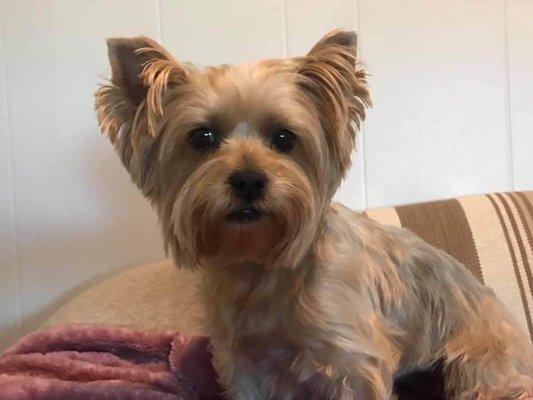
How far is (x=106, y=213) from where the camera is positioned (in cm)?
169

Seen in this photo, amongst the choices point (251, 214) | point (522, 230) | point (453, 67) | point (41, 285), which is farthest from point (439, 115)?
point (41, 285)

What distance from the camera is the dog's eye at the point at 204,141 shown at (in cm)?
107

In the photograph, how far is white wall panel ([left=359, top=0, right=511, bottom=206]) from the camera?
169 cm

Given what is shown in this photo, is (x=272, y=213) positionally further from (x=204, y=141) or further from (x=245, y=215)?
(x=204, y=141)

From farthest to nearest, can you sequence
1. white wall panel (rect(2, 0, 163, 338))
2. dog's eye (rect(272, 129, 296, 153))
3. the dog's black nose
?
white wall panel (rect(2, 0, 163, 338))
dog's eye (rect(272, 129, 296, 153))
the dog's black nose

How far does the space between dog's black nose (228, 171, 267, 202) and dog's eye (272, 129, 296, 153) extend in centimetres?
11

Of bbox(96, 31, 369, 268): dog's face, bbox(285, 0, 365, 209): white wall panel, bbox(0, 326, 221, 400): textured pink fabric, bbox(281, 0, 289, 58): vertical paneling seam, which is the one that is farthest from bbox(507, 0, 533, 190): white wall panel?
bbox(0, 326, 221, 400): textured pink fabric

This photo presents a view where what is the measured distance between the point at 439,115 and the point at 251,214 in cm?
86

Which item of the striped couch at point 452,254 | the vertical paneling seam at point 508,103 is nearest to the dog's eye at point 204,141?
the striped couch at point 452,254

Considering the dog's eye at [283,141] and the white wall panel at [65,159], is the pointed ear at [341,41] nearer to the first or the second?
the dog's eye at [283,141]

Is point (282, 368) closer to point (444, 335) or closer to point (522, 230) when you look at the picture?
point (444, 335)

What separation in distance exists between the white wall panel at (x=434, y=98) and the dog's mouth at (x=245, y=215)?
767mm

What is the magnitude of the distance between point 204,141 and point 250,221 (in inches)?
6.0

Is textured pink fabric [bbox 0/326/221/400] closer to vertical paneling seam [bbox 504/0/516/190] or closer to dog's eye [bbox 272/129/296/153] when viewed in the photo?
dog's eye [bbox 272/129/296/153]
